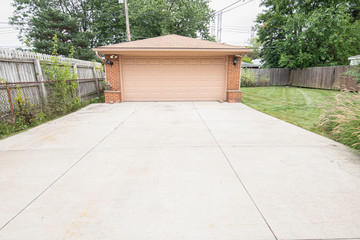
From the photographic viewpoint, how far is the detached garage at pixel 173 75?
930 centimetres

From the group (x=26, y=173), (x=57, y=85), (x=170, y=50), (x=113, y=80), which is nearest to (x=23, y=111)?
(x=57, y=85)

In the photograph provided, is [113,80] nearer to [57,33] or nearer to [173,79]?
[173,79]

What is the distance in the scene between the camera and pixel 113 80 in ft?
30.7

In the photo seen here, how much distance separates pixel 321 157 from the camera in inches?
126

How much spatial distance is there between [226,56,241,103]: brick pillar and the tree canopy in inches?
484

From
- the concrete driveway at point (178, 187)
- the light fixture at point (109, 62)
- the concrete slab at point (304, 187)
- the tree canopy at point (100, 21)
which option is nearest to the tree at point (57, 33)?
the tree canopy at point (100, 21)

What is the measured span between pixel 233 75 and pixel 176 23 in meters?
16.2

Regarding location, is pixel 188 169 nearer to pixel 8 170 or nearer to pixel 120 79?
pixel 8 170

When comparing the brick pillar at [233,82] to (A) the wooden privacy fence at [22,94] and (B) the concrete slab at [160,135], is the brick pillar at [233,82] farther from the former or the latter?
(A) the wooden privacy fence at [22,94]

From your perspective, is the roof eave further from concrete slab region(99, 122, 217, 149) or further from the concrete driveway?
the concrete driveway

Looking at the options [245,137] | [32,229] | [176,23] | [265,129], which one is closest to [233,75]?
[265,129]

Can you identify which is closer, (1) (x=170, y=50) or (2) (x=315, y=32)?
(1) (x=170, y=50)

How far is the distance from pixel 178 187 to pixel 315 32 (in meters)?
19.1

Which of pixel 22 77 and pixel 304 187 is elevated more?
pixel 22 77
